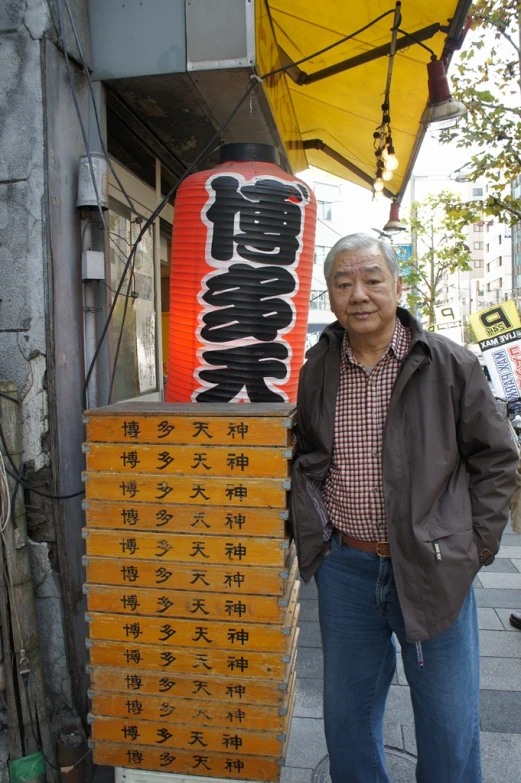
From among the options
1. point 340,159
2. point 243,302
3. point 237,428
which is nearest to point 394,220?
point 340,159

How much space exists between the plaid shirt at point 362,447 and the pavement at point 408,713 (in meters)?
1.40

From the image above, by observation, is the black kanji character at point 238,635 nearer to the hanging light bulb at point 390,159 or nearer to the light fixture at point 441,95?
the light fixture at point 441,95

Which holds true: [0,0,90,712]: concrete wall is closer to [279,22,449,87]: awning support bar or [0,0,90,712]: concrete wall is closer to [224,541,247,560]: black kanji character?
[224,541,247,560]: black kanji character

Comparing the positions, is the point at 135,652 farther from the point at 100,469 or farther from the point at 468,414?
the point at 468,414

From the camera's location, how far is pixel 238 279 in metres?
3.29

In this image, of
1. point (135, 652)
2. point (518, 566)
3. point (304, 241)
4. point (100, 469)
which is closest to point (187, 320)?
point (304, 241)

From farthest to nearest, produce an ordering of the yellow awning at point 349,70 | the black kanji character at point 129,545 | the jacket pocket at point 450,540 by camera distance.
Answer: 1. the yellow awning at point 349,70
2. the black kanji character at point 129,545
3. the jacket pocket at point 450,540

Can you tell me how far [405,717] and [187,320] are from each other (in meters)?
2.62

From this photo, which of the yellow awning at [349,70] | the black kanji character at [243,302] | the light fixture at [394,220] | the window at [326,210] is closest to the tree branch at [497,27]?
the yellow awning at [349,70]

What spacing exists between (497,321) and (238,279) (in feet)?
16.9

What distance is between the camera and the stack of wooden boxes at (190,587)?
2506 mm

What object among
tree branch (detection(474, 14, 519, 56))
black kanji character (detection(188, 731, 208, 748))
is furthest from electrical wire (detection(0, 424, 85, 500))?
tree branch (detection(474, 14, 519, 56))

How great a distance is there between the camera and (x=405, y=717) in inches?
137

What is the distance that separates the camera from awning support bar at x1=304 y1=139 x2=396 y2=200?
782 cm
